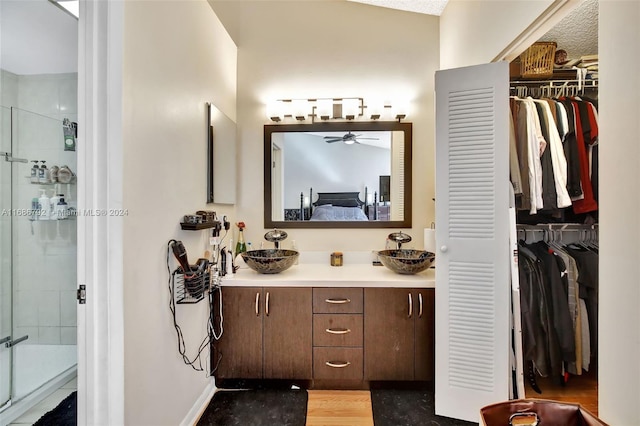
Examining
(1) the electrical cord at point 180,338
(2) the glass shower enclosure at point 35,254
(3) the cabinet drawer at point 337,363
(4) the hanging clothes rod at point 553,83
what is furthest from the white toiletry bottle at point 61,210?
(4) the hanging clothes rod at point 553,83

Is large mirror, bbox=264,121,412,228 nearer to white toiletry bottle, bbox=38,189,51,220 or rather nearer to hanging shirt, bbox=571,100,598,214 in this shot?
hanging shirt, bbox=571,100,598,214

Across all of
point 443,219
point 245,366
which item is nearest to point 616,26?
point 443,219

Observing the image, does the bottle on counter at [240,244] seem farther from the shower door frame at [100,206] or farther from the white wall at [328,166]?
the shower door frame at [100,206]

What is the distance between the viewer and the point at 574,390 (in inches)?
81.7

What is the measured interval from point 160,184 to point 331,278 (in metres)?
1.22

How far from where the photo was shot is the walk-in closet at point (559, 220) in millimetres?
1927

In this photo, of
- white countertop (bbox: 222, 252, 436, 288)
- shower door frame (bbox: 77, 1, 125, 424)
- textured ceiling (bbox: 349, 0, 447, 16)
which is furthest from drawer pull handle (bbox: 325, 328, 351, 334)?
textured ceiling (bbox: 349, 0, 447, 16)

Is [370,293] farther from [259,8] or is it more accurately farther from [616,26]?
[259,8]

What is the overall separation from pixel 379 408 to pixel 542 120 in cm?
209

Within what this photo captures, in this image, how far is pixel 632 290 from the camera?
1.01m

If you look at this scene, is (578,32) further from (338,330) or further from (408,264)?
(338,330)

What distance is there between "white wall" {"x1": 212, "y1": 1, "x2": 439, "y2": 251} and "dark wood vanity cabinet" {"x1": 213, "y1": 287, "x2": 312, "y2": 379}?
683mm

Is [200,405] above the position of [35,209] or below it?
below

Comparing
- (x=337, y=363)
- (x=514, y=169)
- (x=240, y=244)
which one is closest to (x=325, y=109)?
(x=240, y=244)
